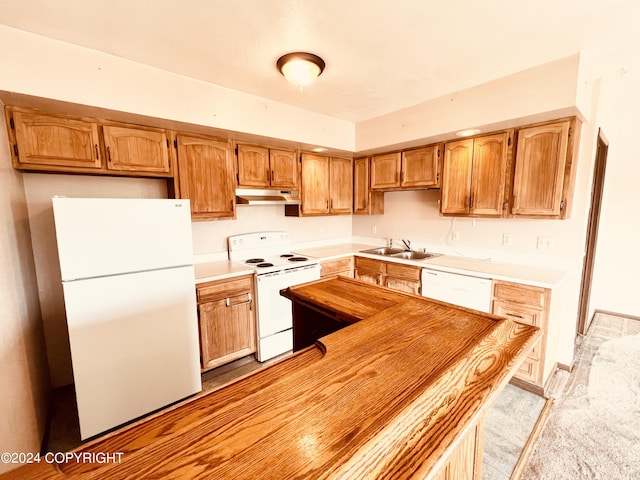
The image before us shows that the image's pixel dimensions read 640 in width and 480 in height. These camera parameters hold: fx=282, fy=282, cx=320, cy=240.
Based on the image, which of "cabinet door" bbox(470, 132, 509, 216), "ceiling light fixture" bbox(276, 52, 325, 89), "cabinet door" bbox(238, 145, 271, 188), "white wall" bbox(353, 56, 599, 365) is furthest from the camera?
"cabinet door" bbox(238, 145, 271, 188)

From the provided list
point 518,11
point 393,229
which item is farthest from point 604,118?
point 393,229

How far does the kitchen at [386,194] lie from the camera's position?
171 centimetres

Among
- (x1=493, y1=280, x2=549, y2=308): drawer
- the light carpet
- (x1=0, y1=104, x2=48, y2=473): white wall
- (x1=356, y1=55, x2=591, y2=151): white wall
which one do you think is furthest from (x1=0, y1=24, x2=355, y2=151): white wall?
the light carpet

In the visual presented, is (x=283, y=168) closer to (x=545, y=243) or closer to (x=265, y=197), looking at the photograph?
(x=265, y=197)

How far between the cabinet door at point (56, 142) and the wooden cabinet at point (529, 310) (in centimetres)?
332

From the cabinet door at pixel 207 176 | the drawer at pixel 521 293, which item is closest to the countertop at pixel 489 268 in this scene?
the drawer at pixel 521 293

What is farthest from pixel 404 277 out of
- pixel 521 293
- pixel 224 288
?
pixel 224 288

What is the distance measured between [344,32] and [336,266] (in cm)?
228

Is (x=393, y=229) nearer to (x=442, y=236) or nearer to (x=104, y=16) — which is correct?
(x=442, y=236)

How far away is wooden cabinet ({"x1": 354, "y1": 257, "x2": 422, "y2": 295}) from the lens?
2.93 metres

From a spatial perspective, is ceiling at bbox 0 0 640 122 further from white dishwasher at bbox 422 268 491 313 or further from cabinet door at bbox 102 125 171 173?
white dishwasher at bbox 422 268 491 313

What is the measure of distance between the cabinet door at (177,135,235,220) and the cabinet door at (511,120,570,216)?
257 centimetres

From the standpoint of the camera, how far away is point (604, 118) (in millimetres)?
2645

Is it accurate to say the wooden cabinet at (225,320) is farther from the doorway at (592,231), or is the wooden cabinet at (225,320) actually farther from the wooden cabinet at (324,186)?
the doorway at (592,231)
